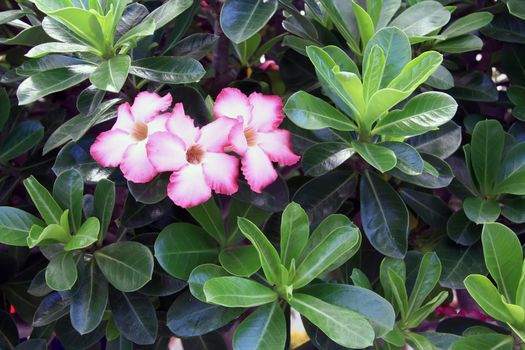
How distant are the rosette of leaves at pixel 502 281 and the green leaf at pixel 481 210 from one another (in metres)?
0.08

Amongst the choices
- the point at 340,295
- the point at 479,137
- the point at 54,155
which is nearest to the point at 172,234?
the point at 340,295

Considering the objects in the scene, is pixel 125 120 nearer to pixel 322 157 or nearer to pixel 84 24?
pixel 84 24

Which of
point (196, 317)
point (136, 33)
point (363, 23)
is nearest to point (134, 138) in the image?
point (136, 33)

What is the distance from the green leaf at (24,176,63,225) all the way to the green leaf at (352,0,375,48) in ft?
1.48

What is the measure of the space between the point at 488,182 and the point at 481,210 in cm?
6

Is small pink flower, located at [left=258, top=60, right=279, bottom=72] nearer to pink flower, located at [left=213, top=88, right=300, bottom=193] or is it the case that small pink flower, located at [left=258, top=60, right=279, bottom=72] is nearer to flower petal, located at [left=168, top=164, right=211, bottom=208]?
pink flower, located at [left=213, top=88, right=300, bottom=193]

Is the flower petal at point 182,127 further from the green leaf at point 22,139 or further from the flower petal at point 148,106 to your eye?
the green leaf at point 22,139

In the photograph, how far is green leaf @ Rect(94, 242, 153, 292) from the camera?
0.67 meters

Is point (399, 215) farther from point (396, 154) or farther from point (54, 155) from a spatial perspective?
point (54, 155)

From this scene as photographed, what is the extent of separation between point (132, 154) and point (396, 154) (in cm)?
31

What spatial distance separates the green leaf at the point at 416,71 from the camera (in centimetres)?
62

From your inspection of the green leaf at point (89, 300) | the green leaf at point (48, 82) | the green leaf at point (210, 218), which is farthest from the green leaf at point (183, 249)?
the green leaf at point (48, 82)

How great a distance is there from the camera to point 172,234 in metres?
0.68

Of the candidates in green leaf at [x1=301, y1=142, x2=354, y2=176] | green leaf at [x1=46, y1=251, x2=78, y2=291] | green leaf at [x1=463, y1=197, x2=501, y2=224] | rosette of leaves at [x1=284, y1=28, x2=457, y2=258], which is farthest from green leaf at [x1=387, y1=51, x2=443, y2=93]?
green leaf at [x1=46, y1=251, x2=78, y2=291]
